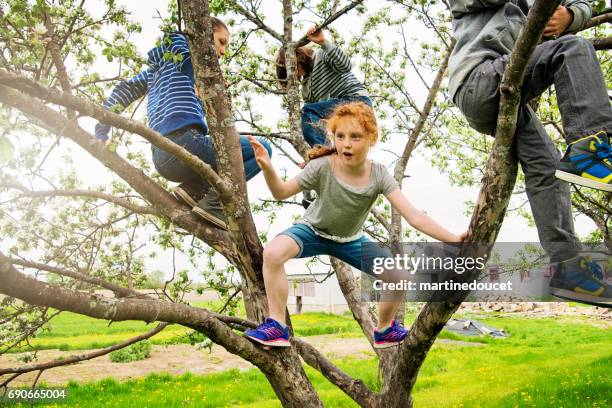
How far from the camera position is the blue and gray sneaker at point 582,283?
244 centimetres

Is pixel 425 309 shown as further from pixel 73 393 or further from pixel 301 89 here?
pixel 73 393

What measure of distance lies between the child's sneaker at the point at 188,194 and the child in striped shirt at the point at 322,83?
59.1 inches

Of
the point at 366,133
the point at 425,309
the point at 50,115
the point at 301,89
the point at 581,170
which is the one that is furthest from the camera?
the point at 301,89

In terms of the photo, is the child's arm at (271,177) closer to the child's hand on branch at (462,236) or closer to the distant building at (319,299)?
the child's hand on branch at (462,236)

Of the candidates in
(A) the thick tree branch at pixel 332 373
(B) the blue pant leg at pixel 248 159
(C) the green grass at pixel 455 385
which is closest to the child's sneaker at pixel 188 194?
(B) the blue pant leg at pixel 248 159

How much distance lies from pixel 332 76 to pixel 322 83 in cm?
15

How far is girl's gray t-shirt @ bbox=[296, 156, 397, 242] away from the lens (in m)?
3.41

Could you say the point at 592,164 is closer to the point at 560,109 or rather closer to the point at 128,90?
the point at 560,109

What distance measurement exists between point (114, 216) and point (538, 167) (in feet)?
17.8

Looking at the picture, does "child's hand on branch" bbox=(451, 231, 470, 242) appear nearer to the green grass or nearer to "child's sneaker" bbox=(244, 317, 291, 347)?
"child's sneaker" bbox=(244, 317, 291, 347)

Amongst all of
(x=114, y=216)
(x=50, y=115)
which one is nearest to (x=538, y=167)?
(x=50, y=115)

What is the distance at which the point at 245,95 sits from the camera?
745 centimetres

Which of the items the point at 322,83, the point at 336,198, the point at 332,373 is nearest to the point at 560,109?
the point at 336,198

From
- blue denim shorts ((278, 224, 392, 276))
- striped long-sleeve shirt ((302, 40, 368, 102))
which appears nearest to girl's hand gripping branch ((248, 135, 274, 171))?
Answer: blue denim shorts ((278, 224, 392, 276))
